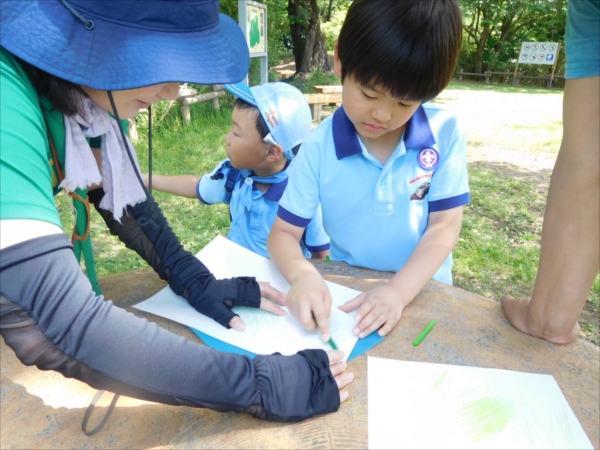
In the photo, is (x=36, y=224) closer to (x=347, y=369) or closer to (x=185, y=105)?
(x=347, y=369)

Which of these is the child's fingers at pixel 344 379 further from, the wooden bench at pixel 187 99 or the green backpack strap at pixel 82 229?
the wooden bench at pixel 187 99

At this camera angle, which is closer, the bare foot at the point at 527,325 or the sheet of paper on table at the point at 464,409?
the sheet of paper on table at the point at 464,409

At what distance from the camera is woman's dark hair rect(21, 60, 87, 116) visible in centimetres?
73

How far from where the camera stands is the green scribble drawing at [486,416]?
0.73 metres

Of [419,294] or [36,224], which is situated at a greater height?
[36,224]

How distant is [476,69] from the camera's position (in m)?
14.5

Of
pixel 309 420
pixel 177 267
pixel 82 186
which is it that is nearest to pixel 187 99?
pixel 177 267

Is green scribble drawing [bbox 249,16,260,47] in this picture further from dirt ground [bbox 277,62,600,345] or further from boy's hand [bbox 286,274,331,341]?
boy's hand [bbox 286,274,331,341]

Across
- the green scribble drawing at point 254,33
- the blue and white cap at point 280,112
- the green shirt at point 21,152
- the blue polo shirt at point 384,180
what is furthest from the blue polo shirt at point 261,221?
the green scribble drawing at point 254,33

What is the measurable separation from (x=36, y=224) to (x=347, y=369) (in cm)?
58

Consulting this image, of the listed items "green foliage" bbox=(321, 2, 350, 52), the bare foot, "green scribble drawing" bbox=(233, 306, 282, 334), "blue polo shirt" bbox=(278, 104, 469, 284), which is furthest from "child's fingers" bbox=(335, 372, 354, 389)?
"green foliage" bbox=(321, 2, 350, 52)

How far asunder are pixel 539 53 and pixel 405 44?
1466 centimetres

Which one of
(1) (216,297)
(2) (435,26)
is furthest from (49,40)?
(2) (435,26)

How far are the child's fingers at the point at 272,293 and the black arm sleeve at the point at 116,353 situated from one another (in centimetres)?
30
